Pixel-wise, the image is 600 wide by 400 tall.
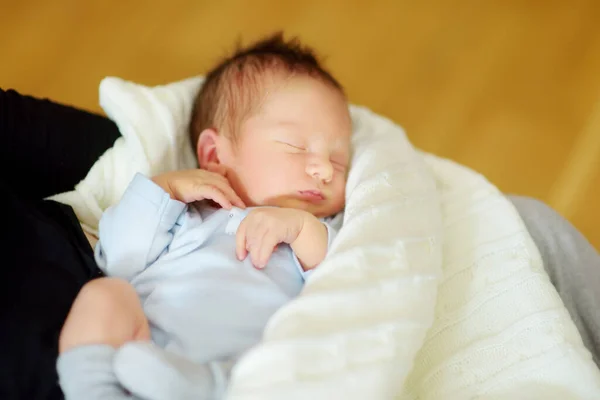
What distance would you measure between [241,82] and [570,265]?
0.55 m

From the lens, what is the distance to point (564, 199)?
1124mm

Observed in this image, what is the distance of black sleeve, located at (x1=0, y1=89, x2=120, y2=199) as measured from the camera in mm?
802

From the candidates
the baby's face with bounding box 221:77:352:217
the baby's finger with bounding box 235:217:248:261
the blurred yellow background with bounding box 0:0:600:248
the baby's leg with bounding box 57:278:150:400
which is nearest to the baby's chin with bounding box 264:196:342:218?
the baby's face with bounding box 221:77:352:217

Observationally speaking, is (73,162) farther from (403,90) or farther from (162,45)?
(403,90)

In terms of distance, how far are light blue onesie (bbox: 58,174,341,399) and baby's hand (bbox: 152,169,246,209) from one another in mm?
20

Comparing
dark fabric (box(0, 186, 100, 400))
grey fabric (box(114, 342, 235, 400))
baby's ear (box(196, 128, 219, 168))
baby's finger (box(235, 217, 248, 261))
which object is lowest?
dark fabric (box(0, 186, 100, 400))

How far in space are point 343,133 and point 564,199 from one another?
1.73ft

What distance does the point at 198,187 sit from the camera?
2.49 feet

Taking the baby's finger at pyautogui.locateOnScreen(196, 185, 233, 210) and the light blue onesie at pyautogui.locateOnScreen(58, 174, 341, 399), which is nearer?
the light blue onesie at pyautogui.locateOnScreen(58, 174, 341, 399)

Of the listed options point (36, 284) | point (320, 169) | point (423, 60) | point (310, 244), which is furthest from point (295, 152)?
point (423, 60)

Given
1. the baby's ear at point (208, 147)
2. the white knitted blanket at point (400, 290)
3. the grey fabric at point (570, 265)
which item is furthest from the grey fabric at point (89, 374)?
the grey fabric at point (570, 265)

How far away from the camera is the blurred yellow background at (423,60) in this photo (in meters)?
1.18

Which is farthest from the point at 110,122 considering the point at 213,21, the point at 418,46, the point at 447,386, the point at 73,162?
the point at 418,46

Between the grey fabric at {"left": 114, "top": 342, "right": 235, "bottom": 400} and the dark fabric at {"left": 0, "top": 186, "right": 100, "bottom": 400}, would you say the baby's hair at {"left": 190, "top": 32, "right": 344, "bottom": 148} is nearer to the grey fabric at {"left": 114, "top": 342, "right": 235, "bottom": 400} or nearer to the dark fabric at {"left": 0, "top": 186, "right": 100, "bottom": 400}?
the dark fabric at {"left": 0, "top": 186, "right": 100, "bottom": 400}
